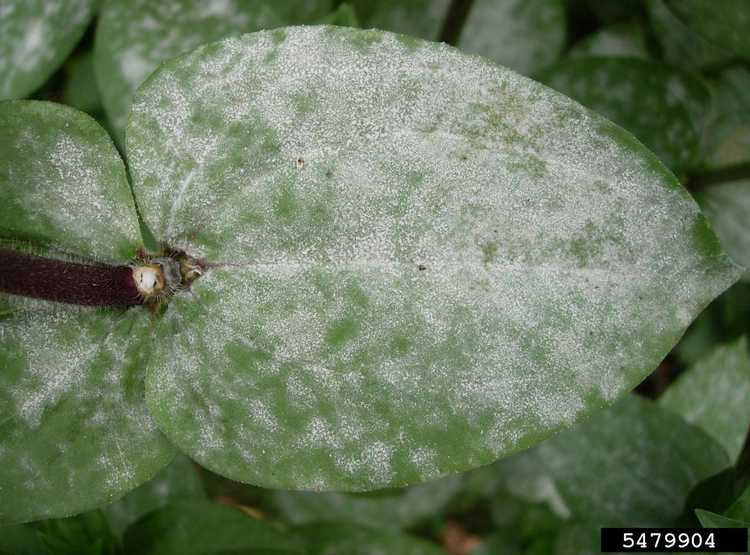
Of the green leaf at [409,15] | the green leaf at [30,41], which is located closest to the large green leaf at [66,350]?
the green leaf at [30,41]

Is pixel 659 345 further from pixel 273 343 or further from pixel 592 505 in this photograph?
pixel 592 505

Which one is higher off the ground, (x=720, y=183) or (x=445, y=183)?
(x=445, y=183)

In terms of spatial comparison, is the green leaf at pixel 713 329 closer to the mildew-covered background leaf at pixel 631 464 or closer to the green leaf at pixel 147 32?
the mildew-covered background leaf at pixel 631 464

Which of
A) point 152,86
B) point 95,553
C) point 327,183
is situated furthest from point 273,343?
point 95,553

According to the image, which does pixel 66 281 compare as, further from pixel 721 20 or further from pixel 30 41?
pixel 721 20

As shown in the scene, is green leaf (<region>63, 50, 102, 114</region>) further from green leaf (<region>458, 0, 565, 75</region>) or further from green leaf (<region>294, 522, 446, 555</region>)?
green leaf (<region>294, 522, 446, 555</region>)

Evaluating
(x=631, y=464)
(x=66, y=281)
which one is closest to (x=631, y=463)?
(x=631, y=464)
